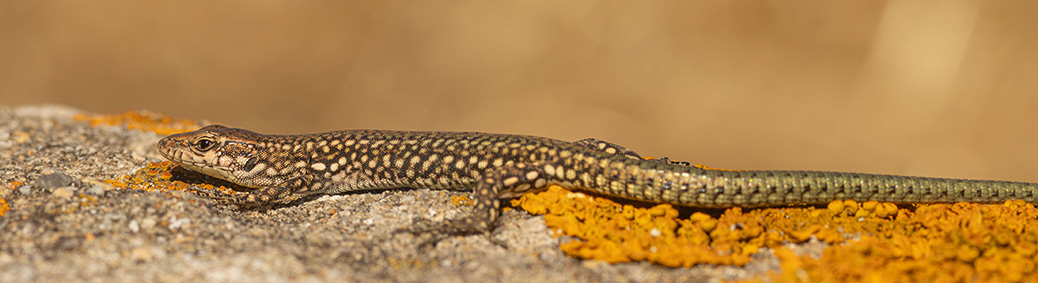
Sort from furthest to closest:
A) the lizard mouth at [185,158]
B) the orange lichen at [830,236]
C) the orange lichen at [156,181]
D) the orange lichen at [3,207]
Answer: the lizard mouth at [185,158] → the orange lichen at [156,181] → the orange lichen at [3,207] → the orange lichen at [830,236]

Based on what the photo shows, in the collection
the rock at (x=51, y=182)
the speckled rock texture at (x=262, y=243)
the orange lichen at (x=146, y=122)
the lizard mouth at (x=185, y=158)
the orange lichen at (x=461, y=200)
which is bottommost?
the speckled rock texture at (x=262, y=243)

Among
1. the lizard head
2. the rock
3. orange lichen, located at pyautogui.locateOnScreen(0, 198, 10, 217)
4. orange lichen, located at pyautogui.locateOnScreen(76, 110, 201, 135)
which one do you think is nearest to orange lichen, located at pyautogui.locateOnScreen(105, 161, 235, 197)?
the lizard head

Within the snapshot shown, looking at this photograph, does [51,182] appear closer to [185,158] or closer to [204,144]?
[185,158]

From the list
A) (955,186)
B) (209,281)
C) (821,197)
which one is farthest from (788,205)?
(209,281)

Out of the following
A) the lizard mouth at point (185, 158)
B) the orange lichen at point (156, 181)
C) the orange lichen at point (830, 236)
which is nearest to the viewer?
the orange lichen at point (830, 236)

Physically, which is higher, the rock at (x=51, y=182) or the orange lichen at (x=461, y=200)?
the orange lichen at (x=461, y=200)

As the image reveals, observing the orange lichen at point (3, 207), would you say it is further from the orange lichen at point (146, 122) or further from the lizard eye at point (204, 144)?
the orange lichen at point (146, 122)

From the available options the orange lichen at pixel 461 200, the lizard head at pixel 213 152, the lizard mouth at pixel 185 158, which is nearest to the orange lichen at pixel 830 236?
the orange lichen at pixel 461 200
